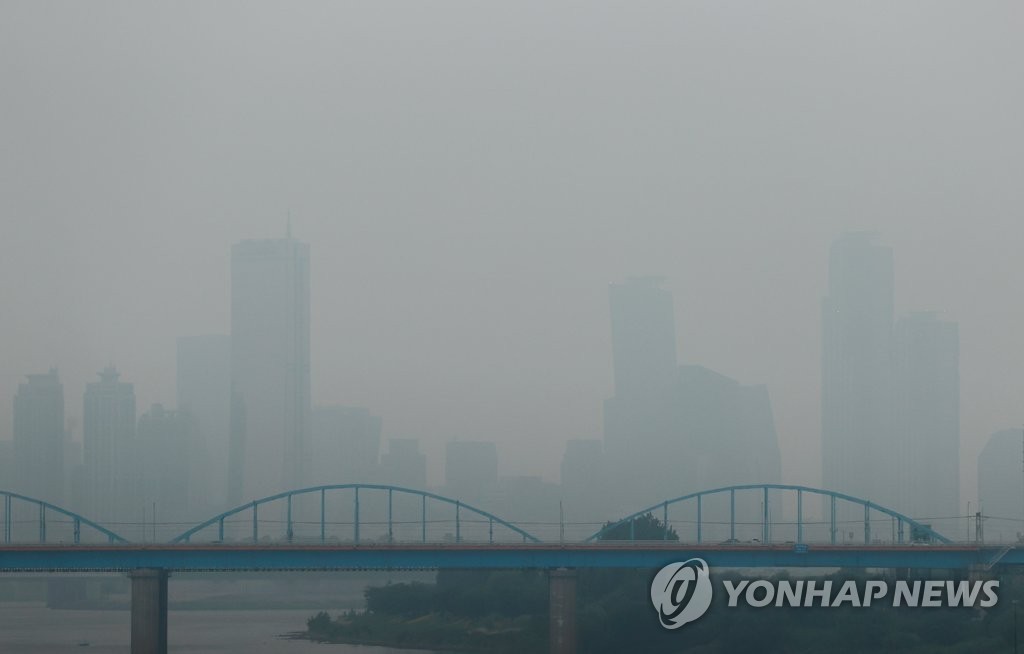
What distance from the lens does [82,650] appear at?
296 feet

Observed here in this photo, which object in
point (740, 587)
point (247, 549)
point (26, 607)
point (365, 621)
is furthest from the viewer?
point (26, 607)

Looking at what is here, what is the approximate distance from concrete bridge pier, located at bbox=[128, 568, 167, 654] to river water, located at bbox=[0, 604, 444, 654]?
11370mm

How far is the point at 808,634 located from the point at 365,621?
39125mm

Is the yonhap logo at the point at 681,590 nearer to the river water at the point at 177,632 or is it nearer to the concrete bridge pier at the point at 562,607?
the concrete bridge pier at the point at 562,607

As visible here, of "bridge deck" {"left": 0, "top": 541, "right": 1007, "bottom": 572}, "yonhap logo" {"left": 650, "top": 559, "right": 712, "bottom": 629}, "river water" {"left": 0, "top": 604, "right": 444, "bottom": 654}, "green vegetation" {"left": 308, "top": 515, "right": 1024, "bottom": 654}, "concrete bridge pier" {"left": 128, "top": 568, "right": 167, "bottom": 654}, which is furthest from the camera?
"river water" {"left": 0, "top": 604, "right": 444, "bottom": 654}

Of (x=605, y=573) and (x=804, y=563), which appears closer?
(x=804, y=563)

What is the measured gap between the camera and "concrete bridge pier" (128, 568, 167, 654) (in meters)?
76.5

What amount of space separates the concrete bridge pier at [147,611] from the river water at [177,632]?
37.3 feet

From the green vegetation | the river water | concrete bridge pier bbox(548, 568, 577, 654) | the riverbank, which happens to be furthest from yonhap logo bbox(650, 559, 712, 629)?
the river water

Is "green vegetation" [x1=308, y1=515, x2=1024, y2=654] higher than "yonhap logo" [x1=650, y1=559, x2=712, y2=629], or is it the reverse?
"yonhap logo" [x1=650, y1=559, x2=712, y2=629]

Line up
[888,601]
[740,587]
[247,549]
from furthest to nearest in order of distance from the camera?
1. [888,601]
2. [247,549]
3. [740,587]

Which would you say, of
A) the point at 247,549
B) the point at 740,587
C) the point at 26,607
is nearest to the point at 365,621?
the point at 247,549

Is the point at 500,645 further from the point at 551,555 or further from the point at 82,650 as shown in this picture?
the point at 82,650

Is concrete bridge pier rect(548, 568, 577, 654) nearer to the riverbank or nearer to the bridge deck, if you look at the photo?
the bridge deck
